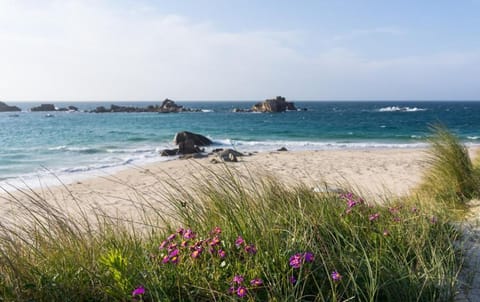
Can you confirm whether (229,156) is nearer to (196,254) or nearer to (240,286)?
(196,254)

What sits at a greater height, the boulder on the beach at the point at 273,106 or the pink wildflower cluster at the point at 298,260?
the boulder on the beach at the point at 273,106

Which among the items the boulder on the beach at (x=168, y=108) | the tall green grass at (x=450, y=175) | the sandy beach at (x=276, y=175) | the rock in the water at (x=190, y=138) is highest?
the boulder on the beach at (x=168, y=108)

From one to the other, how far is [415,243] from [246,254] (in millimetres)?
1677

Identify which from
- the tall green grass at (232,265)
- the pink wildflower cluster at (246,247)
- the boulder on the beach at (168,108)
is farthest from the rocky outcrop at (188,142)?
the boulder on the beach at (168,108)

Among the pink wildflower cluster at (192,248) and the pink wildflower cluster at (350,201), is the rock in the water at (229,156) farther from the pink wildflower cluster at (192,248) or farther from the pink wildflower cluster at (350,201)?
the pink wildflower cluster at (192,248)

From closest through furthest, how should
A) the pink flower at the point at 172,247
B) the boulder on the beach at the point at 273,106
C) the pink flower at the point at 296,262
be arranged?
the pink flower at the point at 296,262 → the pink flower at the point at 172,247 → the boulder on the beach at the point at 273,106

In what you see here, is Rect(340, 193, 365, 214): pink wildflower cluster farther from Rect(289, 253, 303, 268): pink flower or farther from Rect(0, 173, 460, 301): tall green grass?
Rect(289, 253, 303, 268): pink flower

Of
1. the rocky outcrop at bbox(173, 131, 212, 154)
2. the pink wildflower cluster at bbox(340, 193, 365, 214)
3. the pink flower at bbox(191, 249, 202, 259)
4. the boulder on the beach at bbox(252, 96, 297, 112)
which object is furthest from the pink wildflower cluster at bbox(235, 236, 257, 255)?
the boulder on the beach at bbox(252, 96, 297, 112)

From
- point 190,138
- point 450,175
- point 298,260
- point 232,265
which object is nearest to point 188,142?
point 190,138

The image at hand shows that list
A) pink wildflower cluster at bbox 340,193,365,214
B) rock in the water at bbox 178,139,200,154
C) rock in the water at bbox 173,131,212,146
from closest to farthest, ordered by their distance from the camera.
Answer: pink wildflower cluster at bbox 340,193,365,214 → rock in the water at bbox 178,139,200,154 → rock in the water at bbox 173,131,212,146

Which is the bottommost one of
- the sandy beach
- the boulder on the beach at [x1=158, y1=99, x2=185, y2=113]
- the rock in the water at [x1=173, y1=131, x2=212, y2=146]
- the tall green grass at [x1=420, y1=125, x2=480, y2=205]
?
the sandy beach

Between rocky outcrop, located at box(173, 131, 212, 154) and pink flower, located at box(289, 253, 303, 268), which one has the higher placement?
pink flower, located at box(289, 253, 303, 268)

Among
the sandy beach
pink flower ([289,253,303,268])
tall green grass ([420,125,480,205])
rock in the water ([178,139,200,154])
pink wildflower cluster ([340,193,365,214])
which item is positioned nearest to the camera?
pink flower ([289,253,303,268])

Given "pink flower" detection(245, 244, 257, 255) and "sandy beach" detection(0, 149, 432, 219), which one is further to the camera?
"sandy beach" detection(0, 149, 432, 219)
